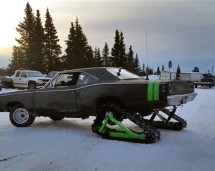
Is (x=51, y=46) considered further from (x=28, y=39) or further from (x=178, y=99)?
(x=178, y=99)

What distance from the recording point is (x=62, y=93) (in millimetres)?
10461

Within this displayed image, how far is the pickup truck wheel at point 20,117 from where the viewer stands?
11.3 meters

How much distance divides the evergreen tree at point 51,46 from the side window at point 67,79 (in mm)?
53792

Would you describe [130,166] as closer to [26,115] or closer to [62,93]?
[62,93]

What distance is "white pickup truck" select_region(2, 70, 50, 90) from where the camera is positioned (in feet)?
105

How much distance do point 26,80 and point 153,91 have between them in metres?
25.3

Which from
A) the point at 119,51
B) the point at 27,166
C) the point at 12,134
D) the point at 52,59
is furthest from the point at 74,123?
the point at 119,51

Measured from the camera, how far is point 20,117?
11406mm

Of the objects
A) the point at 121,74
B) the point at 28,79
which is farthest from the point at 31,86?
the point at 121,74

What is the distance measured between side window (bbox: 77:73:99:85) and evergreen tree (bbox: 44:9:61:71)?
54.3 m

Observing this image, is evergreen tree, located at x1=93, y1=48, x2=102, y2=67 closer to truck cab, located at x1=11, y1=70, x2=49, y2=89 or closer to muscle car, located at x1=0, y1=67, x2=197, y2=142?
truck cab, located at x1=11, y1=70, x2=49, y2=89

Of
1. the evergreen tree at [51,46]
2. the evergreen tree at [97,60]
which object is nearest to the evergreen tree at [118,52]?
the evergreen tree at [97,60]

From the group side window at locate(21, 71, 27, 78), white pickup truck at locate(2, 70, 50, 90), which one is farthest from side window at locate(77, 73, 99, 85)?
side window at locate(21, 71, 27, 78)

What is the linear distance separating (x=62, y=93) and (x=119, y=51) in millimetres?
66903
